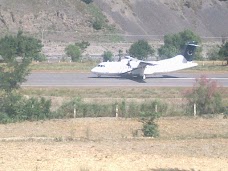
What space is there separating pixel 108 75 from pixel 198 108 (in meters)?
27.3

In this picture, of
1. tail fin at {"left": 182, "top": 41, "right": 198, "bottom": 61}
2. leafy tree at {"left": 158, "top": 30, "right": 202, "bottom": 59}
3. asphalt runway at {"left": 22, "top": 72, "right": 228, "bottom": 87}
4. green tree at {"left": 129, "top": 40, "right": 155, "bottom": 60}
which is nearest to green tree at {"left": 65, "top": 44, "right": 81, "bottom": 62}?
green tree at {"left": 129, "top": 40, "right": 155, "bottom": 60}

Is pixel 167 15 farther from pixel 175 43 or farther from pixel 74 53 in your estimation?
pixel 74 53

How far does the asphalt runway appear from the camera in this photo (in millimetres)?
59656

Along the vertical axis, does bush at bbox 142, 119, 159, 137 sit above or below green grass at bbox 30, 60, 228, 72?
below

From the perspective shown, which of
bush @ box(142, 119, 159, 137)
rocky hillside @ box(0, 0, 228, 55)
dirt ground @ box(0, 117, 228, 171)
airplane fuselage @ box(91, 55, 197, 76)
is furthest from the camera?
rocky hillside @ box(0, 0, 228, 55)

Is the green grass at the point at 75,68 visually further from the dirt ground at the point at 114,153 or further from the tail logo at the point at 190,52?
the dirt ground at the point at 114,153

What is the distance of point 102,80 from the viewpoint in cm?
6394

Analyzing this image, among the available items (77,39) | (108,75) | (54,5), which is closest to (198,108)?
(108,75)

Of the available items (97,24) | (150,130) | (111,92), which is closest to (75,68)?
(111,92)

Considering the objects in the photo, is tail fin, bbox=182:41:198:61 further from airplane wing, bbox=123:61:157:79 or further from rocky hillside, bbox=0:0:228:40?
rocky hillside, bbox=0:0:228:40

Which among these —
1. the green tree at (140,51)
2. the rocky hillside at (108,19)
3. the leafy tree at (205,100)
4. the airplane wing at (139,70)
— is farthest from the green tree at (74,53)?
the leafy tree at (205,100)

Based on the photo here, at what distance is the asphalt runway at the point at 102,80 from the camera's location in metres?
59.7

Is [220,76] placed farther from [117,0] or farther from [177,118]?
[117,0]

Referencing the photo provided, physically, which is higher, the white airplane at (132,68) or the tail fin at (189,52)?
the tail fin at (189,52)
